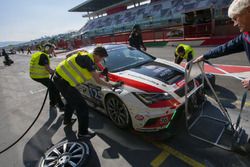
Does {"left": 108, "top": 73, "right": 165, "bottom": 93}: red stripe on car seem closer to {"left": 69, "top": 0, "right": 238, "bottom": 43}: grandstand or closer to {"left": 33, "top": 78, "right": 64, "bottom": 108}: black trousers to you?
{"left": 33, "top": 78, "right": 64, "bottom": 108}: black trousers

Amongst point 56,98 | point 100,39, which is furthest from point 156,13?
point 56,98

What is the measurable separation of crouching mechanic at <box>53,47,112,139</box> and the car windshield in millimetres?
608

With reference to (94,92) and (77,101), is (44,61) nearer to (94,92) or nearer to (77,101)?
(94,92)

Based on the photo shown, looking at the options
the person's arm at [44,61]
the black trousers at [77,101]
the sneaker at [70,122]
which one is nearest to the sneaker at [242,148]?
the black trousers at [77,101]

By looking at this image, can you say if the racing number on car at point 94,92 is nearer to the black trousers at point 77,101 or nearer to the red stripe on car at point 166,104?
the black trousers at point 77,101

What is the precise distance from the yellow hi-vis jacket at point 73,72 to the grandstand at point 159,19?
12.0 m

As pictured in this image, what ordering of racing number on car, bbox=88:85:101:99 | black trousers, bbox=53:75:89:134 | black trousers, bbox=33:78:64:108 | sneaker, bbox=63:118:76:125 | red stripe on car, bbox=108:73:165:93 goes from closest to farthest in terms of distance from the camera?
1. red stripe on car, bbox=108:73:165:93
2. black trousers, bbox=53:75:89:134
3. racing number on car, bbox=88:85:101:99
4. sneaker, bbox=63:118:76:125
5. black trousers, bbox=33:78:64:108

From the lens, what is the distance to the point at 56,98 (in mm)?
4801

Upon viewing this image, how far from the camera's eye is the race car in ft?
8.72

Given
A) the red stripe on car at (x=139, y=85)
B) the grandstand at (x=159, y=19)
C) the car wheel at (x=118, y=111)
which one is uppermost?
the grandstand at (x=159, y=19)

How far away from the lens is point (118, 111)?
318 cm

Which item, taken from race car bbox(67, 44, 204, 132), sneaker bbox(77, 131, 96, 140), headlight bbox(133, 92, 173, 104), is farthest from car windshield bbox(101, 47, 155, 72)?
sneaker bbox(77, 131, 96, 140)

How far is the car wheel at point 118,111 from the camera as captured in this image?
3.03m

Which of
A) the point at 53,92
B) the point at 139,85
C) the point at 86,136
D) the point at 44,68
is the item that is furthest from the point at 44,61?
the point at 139,85
